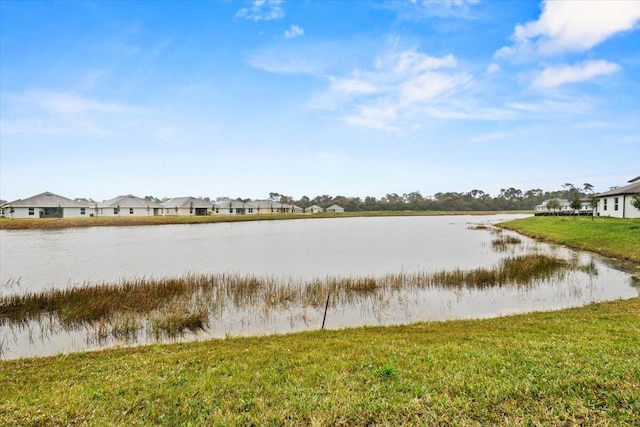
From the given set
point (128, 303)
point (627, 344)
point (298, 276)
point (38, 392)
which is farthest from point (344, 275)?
point (38, 392)

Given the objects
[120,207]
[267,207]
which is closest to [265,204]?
[267,207]

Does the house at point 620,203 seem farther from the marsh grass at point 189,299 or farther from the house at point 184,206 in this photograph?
the house at point 184,206

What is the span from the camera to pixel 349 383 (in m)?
4.85

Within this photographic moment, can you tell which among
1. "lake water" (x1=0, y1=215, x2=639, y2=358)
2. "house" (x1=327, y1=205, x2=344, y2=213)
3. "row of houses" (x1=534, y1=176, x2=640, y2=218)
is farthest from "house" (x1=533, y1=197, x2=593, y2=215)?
"house" (x1=327, y1=205, x2=344, y2=213)

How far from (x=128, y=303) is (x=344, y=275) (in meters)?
9.49

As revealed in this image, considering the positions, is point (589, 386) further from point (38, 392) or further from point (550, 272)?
point (550, 272)

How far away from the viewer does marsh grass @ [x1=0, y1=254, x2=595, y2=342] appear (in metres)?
9.98

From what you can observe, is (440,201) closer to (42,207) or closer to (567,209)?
(567,209)

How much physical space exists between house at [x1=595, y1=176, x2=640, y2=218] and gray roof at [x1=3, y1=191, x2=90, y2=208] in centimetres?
8458

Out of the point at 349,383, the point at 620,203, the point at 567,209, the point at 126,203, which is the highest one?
the point at 126,203

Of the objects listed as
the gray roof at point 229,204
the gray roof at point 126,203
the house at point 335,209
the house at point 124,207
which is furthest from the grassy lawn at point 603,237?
the house at point 335,209

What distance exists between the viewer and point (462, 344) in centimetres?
646

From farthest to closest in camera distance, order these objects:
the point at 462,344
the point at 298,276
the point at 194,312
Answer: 1. the point at 298,276
2. the point at 194,312
3. the point at 462,344

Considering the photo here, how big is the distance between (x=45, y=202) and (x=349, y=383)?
76.2 m
